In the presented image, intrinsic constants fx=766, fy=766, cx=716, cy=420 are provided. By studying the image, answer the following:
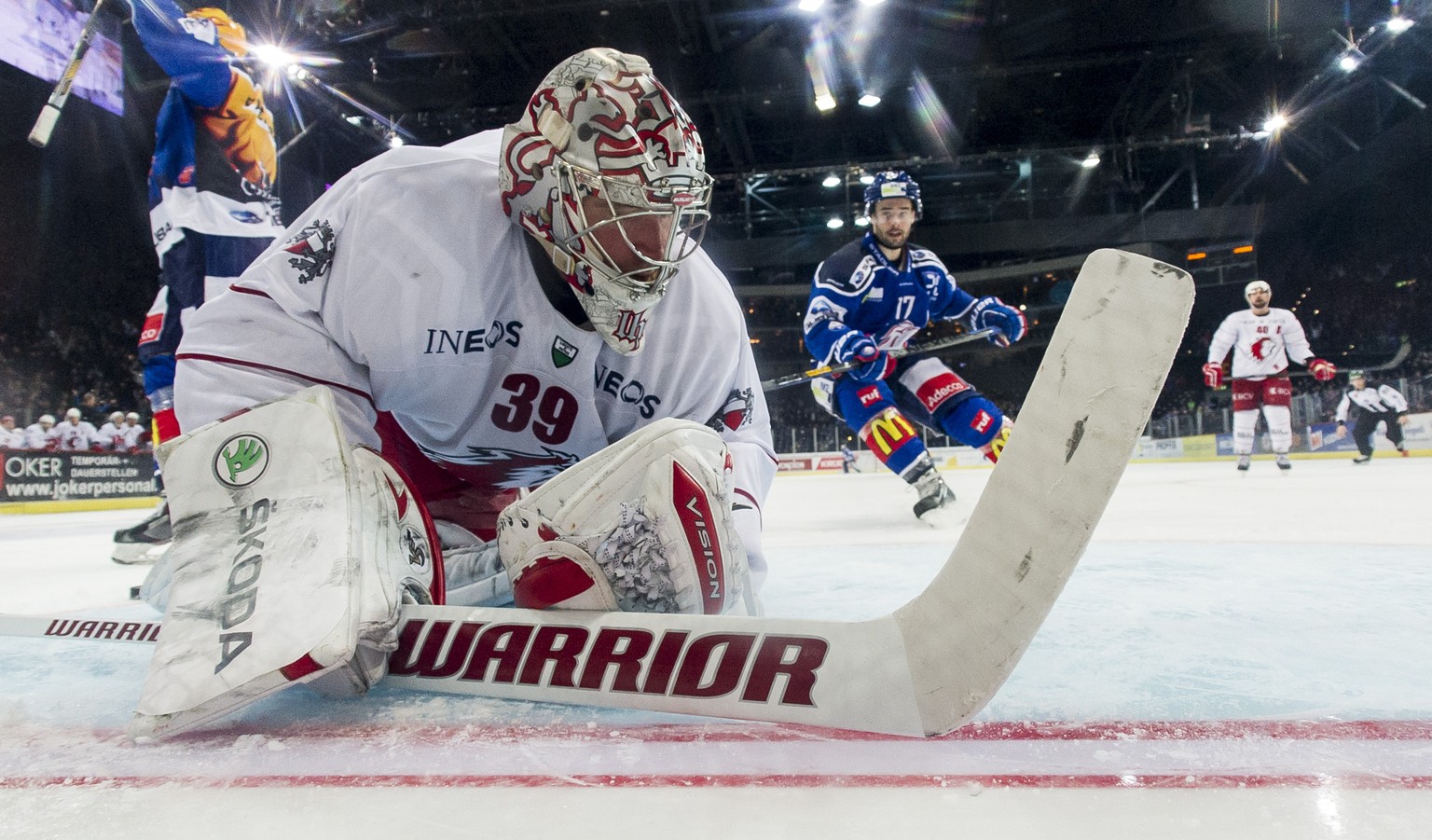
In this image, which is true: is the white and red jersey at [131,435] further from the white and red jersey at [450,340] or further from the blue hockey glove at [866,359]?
the white and red jersey at [450,340]

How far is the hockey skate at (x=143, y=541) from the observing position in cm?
276

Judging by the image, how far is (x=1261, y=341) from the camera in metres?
7.49

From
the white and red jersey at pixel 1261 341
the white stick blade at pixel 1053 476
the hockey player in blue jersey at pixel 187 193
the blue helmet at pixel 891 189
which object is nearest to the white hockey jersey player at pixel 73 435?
the hockey player in blue jersey at pixel 187 193

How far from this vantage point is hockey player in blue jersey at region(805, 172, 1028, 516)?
3.90 m

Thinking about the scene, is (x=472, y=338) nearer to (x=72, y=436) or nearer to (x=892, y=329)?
(x=892, y=329)

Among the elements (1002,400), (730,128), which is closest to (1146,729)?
(730,128)

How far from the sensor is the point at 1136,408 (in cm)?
60

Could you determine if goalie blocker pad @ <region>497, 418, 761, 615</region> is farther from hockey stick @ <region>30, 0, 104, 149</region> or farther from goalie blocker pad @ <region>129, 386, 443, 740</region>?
hockey stick @ <region>30, 0, 104, 149</region>

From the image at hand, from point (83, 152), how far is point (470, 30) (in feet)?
18.4

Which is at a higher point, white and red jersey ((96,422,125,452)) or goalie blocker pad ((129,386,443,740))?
white and red jersey ((96,422,125,452))

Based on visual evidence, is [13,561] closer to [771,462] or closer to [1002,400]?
[771,462]

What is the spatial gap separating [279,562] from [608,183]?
72 cm

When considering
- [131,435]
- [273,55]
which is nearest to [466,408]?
[273,55]

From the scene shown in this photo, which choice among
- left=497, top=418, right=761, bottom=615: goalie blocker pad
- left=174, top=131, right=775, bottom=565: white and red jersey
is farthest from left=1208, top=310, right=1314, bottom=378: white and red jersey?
left=497, top=418, right=761, bottom=615: goalie blocker pad
